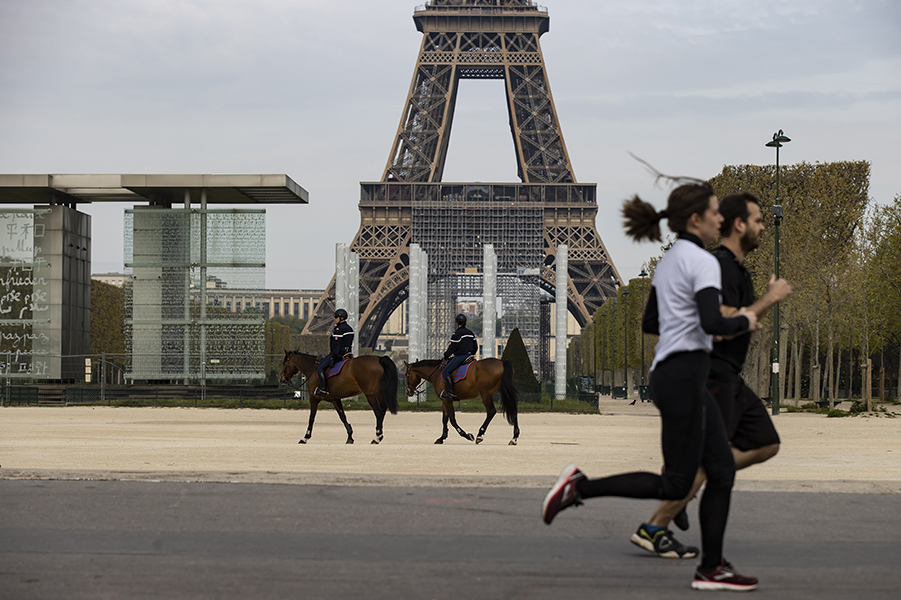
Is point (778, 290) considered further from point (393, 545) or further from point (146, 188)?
point (146, 188)

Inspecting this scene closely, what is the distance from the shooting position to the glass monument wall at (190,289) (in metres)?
32.5

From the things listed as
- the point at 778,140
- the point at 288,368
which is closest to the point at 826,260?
the point at 778,140

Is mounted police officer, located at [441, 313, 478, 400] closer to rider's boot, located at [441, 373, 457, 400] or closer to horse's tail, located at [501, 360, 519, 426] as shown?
rider's boot, located at [441, 373, 457, 400]

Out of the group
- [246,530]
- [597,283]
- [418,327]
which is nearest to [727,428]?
[246,530]

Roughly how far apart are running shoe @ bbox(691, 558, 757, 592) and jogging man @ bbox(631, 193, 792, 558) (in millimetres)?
648

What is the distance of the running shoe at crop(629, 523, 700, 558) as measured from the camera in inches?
217

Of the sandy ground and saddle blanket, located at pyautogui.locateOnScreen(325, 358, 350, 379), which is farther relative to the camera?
saddle blanket, located at pyautogui.locateOnScreen(325, 358, 350, 379)

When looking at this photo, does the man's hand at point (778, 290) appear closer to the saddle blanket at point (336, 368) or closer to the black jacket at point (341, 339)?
the black jacket at point (341, 339)

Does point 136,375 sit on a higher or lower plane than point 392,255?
lower

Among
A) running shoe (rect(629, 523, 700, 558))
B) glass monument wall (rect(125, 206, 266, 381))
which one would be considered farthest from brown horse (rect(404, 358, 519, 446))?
glass monument wall (rect(125, 206, 266, 381))

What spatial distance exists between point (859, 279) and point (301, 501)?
33.8 metres

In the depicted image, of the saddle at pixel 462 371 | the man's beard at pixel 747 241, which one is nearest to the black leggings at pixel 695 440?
the man's beard at pixel 747 241

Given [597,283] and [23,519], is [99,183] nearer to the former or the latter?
[23,519]

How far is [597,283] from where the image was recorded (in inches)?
2889
